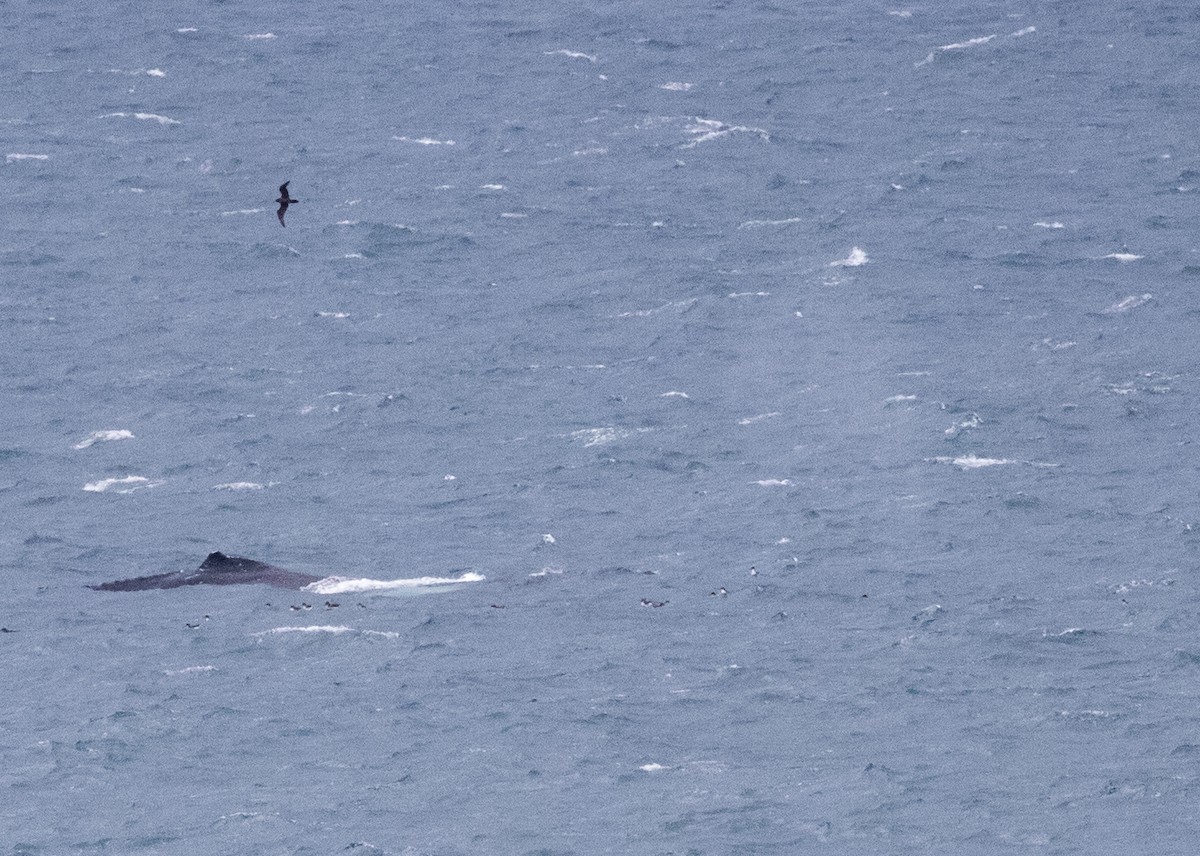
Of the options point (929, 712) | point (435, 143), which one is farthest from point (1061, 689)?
point (435, 143)

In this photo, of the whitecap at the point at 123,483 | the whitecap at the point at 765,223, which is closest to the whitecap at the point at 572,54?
the whitecap at the point at 765,223

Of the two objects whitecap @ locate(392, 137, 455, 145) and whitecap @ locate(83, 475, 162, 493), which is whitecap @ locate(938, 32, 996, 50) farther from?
whitecap @ locate(83, 475, 162, 493)

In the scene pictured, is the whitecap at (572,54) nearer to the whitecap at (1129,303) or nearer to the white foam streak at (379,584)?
the whitecap at (1129,303)

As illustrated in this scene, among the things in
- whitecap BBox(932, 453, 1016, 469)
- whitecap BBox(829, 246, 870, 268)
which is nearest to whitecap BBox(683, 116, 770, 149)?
whitecap BBox(829, 246, 870, 268)

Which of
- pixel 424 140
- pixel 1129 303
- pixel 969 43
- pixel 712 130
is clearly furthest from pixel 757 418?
pixel 969 43

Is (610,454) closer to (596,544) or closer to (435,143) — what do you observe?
(596,544)

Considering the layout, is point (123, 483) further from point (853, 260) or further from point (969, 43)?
point (969, 43)
